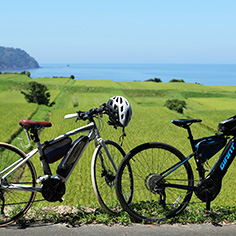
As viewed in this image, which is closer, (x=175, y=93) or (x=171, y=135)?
(x=171, y=135)

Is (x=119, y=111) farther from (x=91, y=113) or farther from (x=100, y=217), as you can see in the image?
(x=100, y=217)

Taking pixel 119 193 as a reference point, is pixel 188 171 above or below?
above

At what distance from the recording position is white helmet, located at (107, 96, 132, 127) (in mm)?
4410

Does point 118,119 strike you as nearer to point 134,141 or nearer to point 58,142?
point 58,142

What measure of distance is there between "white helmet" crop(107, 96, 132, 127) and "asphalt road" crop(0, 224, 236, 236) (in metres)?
1.45

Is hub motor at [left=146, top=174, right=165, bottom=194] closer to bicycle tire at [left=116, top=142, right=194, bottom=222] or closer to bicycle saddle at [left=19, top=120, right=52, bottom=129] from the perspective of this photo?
bicycle tire at [left=116, top=142, right=194, bottom=222]

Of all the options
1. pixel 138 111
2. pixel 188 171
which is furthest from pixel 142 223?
pixel 138 111

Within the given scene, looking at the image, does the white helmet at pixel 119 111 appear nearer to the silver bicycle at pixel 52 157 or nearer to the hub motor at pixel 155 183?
the silver bicycle at pixel 52 157

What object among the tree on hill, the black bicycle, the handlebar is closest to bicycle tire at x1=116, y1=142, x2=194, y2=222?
the black bicycle

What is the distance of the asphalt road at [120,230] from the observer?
4074 millimetres

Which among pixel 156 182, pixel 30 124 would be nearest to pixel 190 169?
pixel 156 182

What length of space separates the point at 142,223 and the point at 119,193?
1.85 feet

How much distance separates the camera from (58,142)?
14.6 feet

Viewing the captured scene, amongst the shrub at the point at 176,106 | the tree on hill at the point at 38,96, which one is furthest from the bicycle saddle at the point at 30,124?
the tree on hill at the point at 38,96
